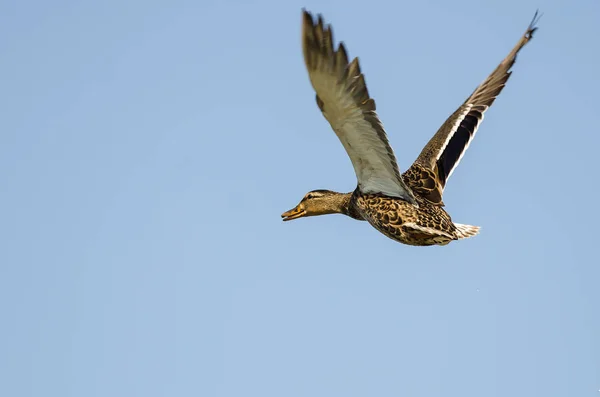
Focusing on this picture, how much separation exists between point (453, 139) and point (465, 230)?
169 cm

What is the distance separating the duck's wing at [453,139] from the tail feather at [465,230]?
494 mm

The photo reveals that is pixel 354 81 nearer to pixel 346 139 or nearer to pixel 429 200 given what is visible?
pixel 346 139

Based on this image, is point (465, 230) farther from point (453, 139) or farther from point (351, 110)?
point (351, 110)

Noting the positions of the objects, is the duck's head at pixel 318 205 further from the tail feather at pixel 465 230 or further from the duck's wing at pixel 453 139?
the tail feather at pixel 465 230

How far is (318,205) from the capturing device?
485 inches

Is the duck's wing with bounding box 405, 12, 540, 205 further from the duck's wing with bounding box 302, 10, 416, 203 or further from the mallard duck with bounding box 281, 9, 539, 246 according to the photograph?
the duck's wing with bounding box 302, 10, 416, 203

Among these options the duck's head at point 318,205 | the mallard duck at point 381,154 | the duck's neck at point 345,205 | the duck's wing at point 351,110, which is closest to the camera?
the duck's wing at point 351,110

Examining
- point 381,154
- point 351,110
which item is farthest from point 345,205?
point 351,110

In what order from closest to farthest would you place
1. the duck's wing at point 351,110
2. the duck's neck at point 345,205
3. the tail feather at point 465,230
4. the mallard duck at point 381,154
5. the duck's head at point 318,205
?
the duck's wing at point 351,110, the mallard duck at point 381,154, the tail feather at point 465,230, the duck's neck at point 345,205, the duck's head at point 318,205

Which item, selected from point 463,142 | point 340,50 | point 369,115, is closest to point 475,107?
point 463,142

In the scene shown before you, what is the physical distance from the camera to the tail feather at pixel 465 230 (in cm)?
1091

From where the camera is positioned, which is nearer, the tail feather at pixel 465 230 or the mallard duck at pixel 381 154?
the mallard duck at pixel 381 154

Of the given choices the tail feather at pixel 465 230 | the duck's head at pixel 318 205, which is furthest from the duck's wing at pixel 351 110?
the duck's head at pixel 318 205

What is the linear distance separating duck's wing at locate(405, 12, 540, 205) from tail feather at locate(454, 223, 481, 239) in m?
0.49
